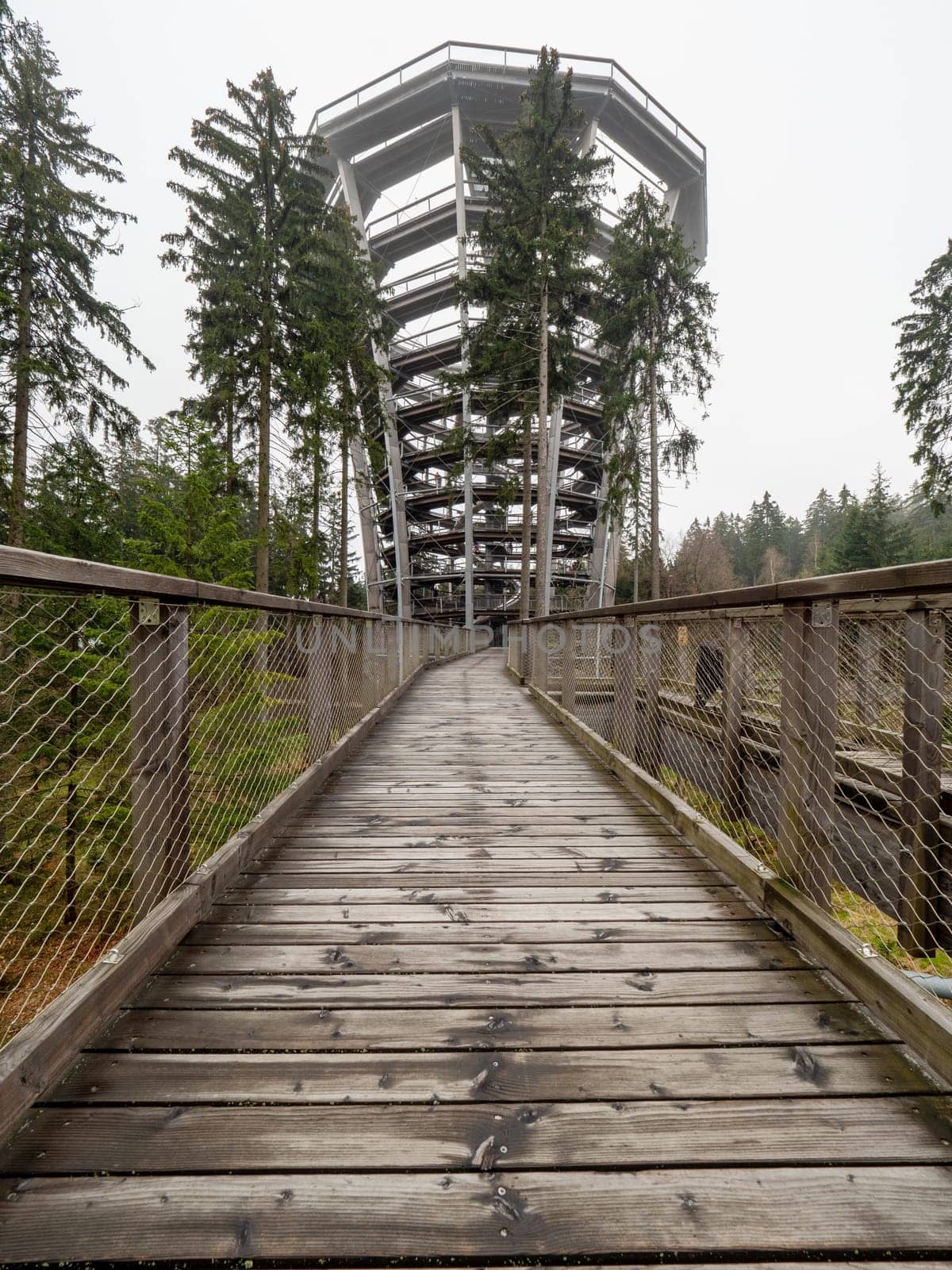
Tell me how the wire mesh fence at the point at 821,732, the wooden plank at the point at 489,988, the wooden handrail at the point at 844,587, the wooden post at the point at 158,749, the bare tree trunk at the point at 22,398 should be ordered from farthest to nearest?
the bare tree trunk at the point at 22,398 → the wire mesh fence at the point at 821,732 → the wooden post at the point at 158,749 → the wooden plank at the point at 489,988 → the wooden handrail at the point at 844,587

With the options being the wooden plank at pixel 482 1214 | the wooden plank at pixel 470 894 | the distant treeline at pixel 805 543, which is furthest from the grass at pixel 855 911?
the distant treeline at pixel 805 543

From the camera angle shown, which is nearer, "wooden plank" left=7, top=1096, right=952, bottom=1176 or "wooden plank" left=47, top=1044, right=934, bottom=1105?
"wooden plank" left=7, top=1096, right=952, bottom=1176

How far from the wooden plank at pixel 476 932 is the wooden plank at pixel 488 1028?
0.35 meters

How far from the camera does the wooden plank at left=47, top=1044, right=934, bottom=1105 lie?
1.27 metres

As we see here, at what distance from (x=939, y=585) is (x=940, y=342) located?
21183 millimetres

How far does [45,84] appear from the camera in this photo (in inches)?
393

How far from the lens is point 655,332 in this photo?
16516mm

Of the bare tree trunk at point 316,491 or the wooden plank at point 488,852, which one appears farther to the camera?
the bare tree trunk at point 316,491

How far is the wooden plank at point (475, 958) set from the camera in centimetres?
175

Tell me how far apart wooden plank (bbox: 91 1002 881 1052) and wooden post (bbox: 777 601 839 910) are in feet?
1.61

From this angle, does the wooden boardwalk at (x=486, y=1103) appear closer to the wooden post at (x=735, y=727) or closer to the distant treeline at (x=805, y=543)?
the wooden post at (x=735, y=727)

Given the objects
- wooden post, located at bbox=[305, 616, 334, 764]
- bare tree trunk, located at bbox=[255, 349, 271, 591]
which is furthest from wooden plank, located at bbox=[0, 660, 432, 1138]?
bare tree trunk, located at bbox=[255, 349, 271, 591]

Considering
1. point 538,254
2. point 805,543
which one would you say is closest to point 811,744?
point 538,254

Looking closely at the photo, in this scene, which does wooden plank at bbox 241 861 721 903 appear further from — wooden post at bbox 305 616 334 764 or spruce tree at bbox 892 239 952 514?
spruce tree at bbox 892 239 952 514
